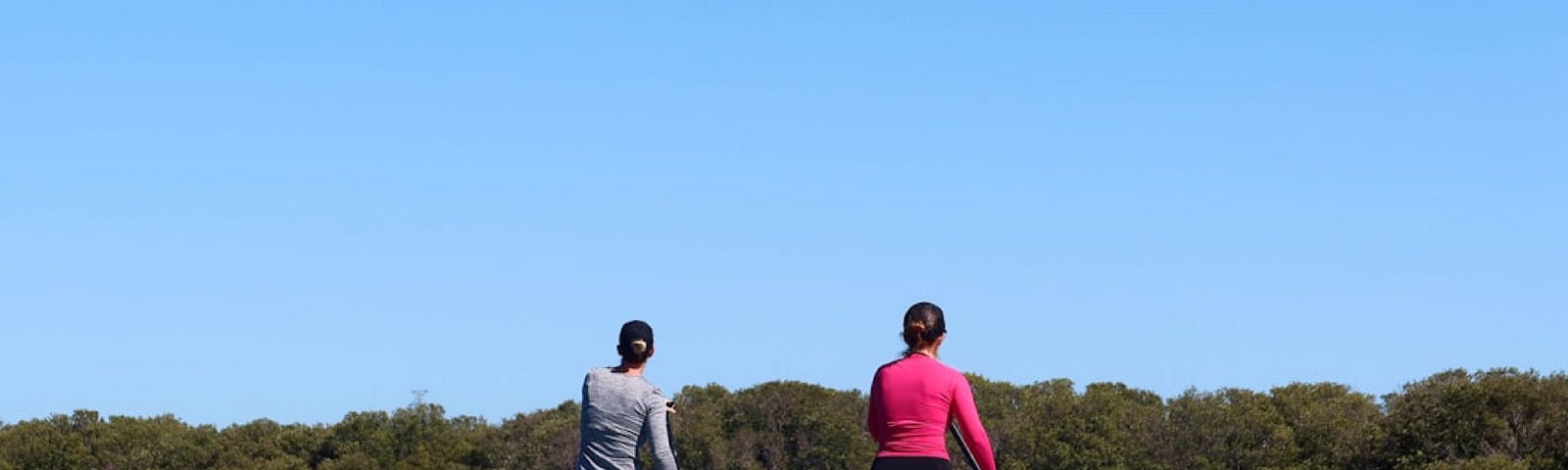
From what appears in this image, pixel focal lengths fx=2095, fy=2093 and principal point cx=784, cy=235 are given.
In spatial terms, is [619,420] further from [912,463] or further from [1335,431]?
[1335,431]

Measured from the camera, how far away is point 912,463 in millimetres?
11781

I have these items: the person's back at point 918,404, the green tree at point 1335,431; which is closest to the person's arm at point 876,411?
the person's back at point 918,404

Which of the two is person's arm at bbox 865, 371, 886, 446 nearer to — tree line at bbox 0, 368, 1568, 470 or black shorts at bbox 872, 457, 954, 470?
black shorts at bbox 872, 457, 954, 470

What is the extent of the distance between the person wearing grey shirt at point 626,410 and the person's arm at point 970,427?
194cm

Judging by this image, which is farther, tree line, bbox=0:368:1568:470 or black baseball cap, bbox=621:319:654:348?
tree line, bbox=0:368:1568:470

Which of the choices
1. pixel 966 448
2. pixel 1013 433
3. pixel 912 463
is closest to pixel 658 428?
pixel 912 463

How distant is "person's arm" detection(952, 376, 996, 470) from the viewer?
1170 centimetres

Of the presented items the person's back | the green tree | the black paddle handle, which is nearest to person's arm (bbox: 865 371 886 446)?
the person's back

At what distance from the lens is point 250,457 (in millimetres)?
136375

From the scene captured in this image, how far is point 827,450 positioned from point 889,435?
10913 cm

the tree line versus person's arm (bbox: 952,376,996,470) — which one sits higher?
the tree line

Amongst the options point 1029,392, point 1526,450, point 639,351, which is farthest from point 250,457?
point 639,351

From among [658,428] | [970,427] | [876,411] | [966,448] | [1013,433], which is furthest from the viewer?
[1013,433]

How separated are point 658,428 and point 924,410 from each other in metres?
1.92
